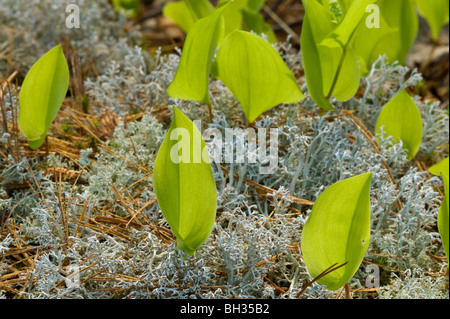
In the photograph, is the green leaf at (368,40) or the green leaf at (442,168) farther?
the green leaf at (368,40)

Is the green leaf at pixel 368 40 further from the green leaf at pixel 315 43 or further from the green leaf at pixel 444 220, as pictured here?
the green leaf at pixel 444 220

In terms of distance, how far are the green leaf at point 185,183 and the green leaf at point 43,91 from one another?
0.43 meters

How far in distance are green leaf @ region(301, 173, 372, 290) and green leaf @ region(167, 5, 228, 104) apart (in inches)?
19.8

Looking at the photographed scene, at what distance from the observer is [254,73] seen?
1.31 meters

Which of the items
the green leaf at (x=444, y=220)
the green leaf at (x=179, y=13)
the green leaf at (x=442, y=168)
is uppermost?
the green leaf at (x=179, y=13)

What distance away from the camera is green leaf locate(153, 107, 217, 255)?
0.99 meters

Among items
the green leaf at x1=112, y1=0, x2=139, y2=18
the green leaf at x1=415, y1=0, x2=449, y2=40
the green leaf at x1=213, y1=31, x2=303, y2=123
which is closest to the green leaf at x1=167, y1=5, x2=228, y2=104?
the green leaf at x1=213, y1=31, x2=303, y2=123

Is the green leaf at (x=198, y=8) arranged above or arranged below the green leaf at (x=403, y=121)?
above

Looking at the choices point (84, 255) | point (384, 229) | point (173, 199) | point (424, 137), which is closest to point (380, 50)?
point (424, 137)

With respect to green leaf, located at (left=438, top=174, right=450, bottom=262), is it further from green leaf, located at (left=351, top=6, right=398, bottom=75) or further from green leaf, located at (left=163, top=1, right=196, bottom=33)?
green leaf, located at (left=163, top=1, right=196, bottom=33)

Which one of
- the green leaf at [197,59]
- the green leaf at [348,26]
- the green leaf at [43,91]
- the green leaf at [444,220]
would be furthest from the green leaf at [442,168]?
the green leaf at [43,91]

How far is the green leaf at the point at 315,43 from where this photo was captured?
1352 mm

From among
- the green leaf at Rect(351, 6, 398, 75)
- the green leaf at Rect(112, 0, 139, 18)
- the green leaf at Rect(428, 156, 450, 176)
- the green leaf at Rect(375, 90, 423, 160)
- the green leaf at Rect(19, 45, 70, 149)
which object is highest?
the green leaf at Rect(112, 0, 139, 18)
